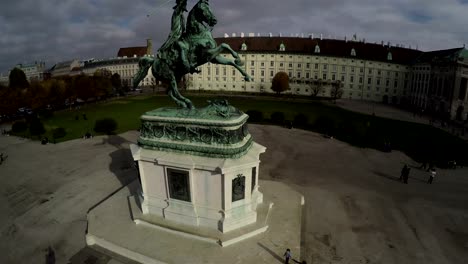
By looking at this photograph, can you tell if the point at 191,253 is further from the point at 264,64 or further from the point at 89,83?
the point at 264,64

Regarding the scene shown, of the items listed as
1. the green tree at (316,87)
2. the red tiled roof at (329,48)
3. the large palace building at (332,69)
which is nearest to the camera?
the large palace building at (332,69)

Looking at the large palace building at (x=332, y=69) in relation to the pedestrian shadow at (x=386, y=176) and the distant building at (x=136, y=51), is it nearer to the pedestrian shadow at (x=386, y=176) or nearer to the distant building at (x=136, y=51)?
the distant building at (x=136, y=51)

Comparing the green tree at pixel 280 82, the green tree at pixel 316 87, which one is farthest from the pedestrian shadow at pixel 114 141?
the green tree at pixel 316 87

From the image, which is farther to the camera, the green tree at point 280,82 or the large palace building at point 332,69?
the green tree at point 280,82

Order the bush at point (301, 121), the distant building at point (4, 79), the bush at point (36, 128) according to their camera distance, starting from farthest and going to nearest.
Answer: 1. the distant building at point (4, 79)
2. the bush at point (301, 121)
3. the bush at point (36, 128)

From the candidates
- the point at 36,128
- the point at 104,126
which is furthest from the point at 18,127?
the point at 104,126

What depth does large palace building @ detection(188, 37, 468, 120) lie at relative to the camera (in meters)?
83.2

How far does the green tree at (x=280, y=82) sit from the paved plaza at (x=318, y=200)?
51.6 m

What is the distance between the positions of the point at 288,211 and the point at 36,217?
54.8 feet

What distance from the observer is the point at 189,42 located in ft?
51.8

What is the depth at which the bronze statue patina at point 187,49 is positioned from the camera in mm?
15430

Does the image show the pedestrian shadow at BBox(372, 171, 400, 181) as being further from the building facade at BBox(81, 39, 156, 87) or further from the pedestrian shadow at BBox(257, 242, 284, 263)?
the building facade at BBox(81, 39, 156, 87)

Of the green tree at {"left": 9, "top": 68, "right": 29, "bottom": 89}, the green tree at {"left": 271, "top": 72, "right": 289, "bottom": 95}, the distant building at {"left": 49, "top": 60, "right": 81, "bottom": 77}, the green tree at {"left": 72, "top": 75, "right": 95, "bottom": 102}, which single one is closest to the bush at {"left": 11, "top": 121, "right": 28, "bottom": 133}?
the green tree at {"left": 72, "top": 75, "right": 95, "bottom": 102}

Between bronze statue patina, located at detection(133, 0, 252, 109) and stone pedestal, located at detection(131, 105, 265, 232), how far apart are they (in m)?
2.08
